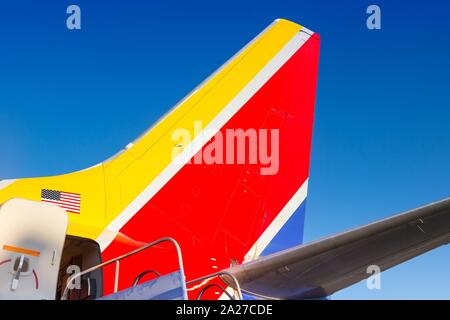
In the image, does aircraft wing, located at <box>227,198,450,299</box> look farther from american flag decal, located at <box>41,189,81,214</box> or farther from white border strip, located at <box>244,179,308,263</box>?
white border strip, located at <box>244,179,308,263</box>

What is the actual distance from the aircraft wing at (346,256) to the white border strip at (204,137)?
5.12 ft

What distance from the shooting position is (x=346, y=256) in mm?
3916

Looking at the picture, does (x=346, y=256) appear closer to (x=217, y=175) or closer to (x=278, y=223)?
(x=217, y=175)

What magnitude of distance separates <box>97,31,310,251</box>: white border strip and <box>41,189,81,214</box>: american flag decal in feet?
1.23

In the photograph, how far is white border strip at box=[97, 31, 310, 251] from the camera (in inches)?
215

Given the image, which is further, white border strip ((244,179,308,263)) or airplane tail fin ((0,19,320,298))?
white border strip ((244,179,308,263))

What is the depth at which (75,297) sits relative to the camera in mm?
4648

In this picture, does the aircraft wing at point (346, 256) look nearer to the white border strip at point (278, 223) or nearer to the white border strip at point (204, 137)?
the white border strip at point (204, 137)

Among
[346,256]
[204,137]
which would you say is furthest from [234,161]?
[346,256]

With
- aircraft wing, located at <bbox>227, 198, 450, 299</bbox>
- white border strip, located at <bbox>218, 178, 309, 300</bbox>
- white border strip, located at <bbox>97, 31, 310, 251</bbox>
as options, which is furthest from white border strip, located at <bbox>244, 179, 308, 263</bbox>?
aircraft wing, located at <bbox>227, 198, 450, 299</bbox>

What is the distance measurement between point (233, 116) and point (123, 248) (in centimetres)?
256

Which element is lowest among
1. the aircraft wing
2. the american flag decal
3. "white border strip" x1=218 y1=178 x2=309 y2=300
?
the aircraft wing

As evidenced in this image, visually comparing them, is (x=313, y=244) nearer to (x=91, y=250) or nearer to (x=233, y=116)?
(x=91, y=250)
